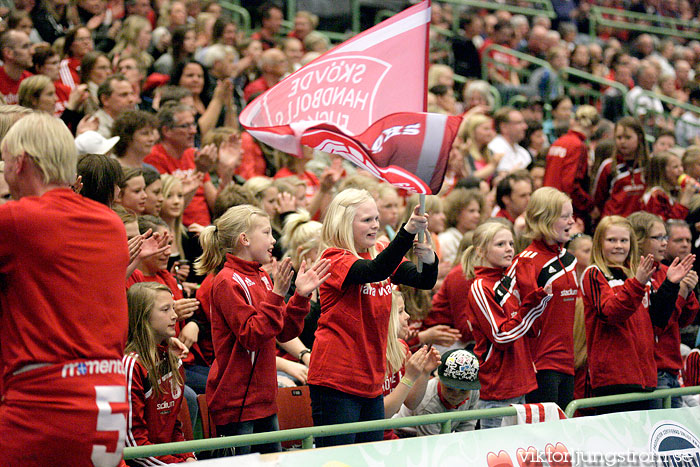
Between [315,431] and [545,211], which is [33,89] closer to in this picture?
[545,211]

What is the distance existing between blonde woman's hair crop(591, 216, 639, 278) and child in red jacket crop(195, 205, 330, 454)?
8.48 feet

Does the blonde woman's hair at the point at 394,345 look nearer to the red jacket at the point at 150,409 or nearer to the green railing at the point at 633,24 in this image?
the red jacket at the point at 150,409

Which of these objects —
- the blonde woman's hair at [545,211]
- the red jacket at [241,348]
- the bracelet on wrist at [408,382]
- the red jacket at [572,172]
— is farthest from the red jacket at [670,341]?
the red jacket at [241,348]

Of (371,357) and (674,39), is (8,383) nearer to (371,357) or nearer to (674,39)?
(371,357)

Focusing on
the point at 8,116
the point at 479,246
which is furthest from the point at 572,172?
the point at 8,116

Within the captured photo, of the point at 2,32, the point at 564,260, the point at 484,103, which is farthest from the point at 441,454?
the point at 484,103

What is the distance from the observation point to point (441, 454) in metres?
4.72

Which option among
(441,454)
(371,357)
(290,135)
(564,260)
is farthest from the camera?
(564,260)

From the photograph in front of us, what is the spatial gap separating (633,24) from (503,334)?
16003 mm

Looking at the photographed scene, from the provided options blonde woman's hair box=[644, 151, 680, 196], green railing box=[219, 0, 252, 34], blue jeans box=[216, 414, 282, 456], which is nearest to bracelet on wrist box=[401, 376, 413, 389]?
blue jeans box=[216, 414, 282, 456]

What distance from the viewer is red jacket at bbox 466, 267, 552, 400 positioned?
18.9ft

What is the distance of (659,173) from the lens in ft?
29.7

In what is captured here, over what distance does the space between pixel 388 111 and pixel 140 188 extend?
1.85 metres

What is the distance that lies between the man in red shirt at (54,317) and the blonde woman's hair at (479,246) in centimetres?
325
